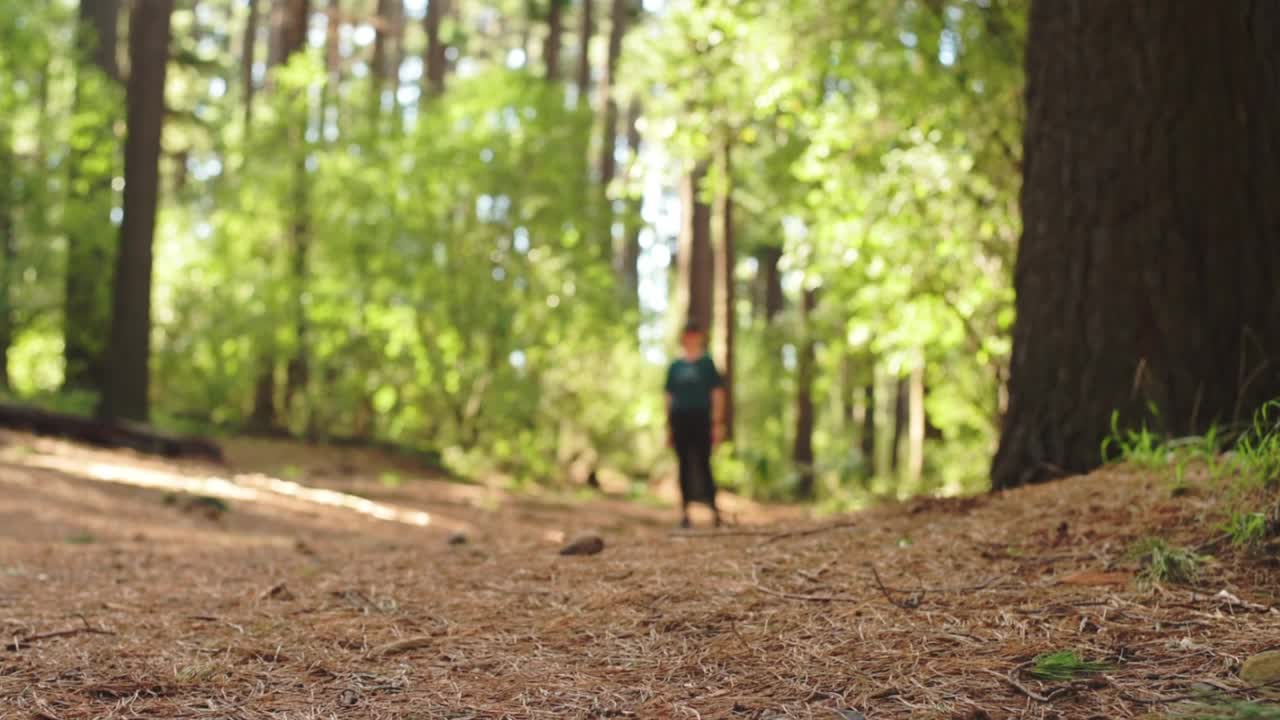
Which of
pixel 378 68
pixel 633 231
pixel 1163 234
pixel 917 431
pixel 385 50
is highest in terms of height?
pixel 385 50

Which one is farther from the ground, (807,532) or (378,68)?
(378,68)

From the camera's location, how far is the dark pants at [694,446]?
862cm

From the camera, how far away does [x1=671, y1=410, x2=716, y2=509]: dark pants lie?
28.3 ft

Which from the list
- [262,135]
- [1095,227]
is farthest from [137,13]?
[1095,227]

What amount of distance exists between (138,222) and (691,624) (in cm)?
1304

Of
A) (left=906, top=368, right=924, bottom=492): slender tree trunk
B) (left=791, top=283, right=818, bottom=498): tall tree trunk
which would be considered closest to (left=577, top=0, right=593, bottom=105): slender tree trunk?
(left=791, top=283, right=818, bottom=498): tall tree trunk

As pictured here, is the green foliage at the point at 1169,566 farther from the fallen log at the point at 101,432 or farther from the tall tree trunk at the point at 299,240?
the tall tree trunk at the point at 299,240

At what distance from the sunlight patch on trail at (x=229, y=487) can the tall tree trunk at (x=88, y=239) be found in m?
8.51

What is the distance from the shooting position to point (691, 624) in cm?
369

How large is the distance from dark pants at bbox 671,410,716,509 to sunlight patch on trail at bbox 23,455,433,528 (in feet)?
8.50

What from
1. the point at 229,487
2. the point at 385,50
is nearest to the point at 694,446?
the point at 229,487

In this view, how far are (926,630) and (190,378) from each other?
18674 mm

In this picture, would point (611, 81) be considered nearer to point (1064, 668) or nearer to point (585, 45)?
point (585, 45)

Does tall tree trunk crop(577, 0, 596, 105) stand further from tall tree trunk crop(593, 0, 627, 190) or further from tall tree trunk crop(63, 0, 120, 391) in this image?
tall tree trunk crop(63, 0, 120, 391)
